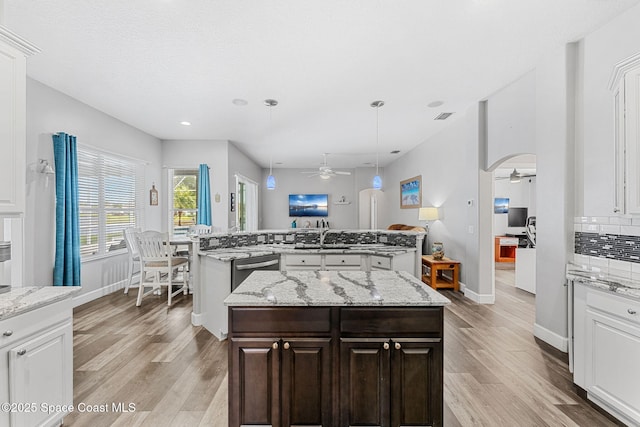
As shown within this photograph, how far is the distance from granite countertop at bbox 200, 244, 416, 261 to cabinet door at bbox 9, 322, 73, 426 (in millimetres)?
1436

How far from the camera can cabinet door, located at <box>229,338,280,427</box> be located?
147cm

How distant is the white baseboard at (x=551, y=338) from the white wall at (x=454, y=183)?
1146 millimetres

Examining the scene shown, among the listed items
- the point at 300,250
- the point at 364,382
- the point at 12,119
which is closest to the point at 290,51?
the point at 12,119

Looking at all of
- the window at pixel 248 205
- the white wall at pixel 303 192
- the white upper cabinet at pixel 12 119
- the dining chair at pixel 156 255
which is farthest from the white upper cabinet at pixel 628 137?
the white wall at pixel 303 192

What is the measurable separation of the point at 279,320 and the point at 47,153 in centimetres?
398

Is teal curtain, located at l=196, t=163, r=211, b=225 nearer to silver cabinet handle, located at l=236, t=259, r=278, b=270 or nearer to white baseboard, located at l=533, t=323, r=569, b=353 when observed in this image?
silver cabinet handle, located at l=236, t=259, r=278, b=270

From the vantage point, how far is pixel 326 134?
17.9ft

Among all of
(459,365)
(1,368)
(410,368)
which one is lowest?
(459,365)

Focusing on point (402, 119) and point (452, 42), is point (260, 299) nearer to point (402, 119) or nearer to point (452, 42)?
point (452, 42)

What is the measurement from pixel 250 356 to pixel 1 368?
1.16 metres

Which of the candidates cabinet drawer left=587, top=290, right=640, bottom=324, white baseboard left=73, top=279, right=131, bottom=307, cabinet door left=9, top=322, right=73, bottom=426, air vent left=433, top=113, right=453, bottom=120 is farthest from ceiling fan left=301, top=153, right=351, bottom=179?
cabinet door left=9, top=322, right=73, bottom=426

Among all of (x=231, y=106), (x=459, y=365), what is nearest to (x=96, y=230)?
(x=231, y=106)

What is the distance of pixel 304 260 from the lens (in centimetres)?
348

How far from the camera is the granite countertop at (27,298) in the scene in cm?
137
